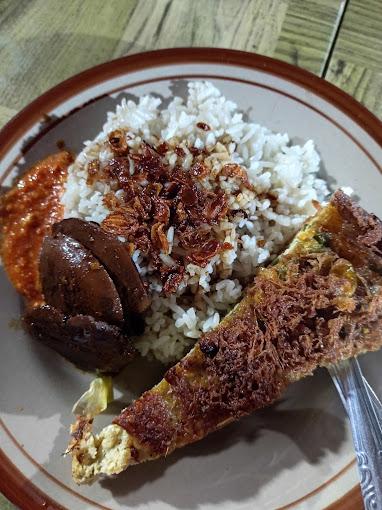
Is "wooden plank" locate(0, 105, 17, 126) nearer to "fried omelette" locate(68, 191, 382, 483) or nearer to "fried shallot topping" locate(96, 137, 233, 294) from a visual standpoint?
"fried shallot topping" locate(96, 137, 233, 294)

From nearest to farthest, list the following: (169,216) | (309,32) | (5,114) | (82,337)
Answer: (82,337)
(169,216)
(5,114)
(309,32)

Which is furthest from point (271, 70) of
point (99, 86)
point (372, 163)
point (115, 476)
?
point (115, 476)

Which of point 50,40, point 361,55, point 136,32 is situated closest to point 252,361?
point 361,55

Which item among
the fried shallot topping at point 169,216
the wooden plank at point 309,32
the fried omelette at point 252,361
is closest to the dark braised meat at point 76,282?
the fried shallot topping at point 169,216

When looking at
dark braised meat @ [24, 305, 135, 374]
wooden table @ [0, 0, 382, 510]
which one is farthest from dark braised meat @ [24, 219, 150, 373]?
wooden table @ [0, 0, 382, 510]

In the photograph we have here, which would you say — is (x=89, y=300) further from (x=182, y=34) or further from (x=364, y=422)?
(x=182, y=34)

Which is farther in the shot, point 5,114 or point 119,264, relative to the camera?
point 5,114

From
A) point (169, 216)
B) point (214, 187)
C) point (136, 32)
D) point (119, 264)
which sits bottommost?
point (119, 264)

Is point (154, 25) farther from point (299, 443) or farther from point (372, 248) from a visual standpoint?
point (299, 443)
